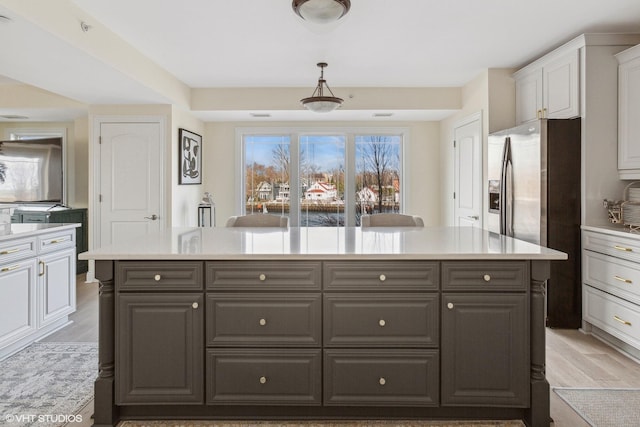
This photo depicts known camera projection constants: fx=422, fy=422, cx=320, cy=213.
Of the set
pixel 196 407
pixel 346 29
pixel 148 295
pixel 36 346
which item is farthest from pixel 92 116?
pixel 196 407

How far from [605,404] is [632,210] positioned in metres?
1.53

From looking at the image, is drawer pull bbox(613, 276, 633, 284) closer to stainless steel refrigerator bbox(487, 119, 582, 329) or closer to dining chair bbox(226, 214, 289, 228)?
stainless steel refrigerator bbox(487, 119, 582, 329)

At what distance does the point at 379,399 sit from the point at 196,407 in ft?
2.86

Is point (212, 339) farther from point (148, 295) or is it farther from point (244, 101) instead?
point (244, 101)

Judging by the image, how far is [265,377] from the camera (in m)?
1.98

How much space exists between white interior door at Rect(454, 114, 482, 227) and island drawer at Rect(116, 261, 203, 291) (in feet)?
12.0

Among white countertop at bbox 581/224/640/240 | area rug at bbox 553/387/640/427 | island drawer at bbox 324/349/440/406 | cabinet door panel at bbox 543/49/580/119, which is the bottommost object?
area rug at bbox 553/387/640/427

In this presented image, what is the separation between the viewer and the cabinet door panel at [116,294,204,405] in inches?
77.5

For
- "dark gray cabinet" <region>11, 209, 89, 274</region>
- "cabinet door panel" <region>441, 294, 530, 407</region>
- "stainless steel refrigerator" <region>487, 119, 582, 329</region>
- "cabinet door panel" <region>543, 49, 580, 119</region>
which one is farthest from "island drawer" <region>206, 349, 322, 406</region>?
"dark gray cabinet" <region>11, 209, 89, 274</region>

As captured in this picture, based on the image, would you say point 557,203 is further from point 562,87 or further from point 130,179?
point 130,179

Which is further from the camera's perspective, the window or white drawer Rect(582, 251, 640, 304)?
the window

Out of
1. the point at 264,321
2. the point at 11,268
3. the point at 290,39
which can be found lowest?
the point at 264,321

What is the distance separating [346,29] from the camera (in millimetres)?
3408

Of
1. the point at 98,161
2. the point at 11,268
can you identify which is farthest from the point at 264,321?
the point at 98,161
